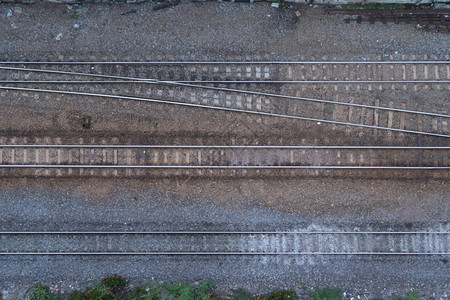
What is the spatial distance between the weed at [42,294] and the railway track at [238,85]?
633cm

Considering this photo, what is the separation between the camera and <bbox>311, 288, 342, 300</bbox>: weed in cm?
1127

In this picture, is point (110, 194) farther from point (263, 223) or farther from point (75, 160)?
point (263, 223)

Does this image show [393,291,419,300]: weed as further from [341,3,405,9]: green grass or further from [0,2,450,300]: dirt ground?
[341,3,405,9]: green grass

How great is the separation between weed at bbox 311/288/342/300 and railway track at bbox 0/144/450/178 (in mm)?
3873

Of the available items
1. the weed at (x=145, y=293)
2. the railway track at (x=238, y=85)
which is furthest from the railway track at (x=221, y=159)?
the weed at (x=145, y=293)

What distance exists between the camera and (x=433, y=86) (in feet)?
38.9

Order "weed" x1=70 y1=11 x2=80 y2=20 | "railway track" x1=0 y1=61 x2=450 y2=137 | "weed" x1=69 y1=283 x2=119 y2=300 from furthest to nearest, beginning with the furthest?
"weed" x1=70 y1=11 x2=80 y2=20 → "railway track" x1=0 y1=61 x2=450 y2=137 → "weed" x1=69 y1=283 x2=119 y2=300

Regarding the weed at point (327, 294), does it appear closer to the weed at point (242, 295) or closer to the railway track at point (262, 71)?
the weed at point (242, 295)

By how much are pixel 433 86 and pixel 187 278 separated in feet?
34.3

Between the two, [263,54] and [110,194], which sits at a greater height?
[263,54]

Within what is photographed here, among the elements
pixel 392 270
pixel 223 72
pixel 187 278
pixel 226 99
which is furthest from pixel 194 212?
pixel 392 270

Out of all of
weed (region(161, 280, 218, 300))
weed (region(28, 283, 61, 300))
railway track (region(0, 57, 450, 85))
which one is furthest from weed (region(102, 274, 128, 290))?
railway track (region(0, 57, 450, 85))

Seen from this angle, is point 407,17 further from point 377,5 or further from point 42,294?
point 42,294

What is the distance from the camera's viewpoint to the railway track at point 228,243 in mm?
11391
